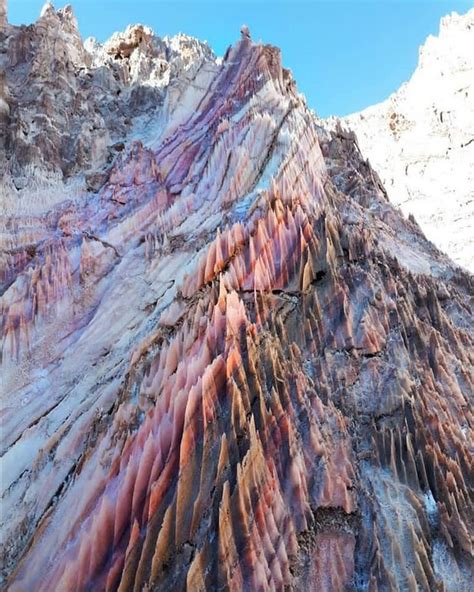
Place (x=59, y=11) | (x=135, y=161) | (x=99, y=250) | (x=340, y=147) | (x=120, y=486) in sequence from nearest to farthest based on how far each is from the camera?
(x=120, y=486) < (x=99, y=250) < (x=135, y=161) < (x=340, y=147) < (x=59, y=11)

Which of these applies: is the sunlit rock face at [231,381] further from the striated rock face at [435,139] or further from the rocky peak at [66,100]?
the striated rock face at [435,139]

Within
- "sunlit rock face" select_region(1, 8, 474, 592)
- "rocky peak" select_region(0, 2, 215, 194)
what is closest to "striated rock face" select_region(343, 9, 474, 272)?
"sunlit rock face" select_region(1, 8, 474, 592)

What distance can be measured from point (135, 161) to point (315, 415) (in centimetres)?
1188

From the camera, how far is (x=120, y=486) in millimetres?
7895

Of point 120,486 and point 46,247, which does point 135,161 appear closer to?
point 46,247

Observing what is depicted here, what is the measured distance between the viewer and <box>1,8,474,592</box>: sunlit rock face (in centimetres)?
749

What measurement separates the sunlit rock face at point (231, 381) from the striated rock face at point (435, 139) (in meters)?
13.9

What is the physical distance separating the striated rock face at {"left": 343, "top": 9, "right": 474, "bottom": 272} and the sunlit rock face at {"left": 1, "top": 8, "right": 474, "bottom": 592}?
1390 cm

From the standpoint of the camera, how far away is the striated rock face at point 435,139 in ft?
99.7

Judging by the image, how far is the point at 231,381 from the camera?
8.62m

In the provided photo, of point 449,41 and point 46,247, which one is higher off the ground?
point 449,41

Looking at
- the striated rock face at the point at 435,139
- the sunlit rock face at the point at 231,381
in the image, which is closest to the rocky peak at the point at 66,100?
the sunlit rock face at the point at 231,381

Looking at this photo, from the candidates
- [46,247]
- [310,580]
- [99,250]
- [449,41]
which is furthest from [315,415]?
[449,41]

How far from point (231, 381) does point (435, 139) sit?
3142 centimetres
